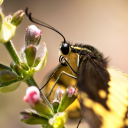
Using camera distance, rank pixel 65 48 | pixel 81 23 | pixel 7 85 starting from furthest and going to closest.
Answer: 1. pixel 81 23
2. pixel 65 48
3. pixel 7 85

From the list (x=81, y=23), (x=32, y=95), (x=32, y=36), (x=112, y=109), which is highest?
(x=81, y=23)

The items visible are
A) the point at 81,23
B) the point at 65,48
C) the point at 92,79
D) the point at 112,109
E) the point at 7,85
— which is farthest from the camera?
the point at 81,23

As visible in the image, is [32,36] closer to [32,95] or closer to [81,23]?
[32,95]

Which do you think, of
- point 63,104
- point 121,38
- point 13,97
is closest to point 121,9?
point 121,38

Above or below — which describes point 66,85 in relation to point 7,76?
below

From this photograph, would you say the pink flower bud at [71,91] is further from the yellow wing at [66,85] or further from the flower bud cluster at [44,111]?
the yellow wing at [66,85]

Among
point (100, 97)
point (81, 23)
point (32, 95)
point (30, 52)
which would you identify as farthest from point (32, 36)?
point (81, 23)
